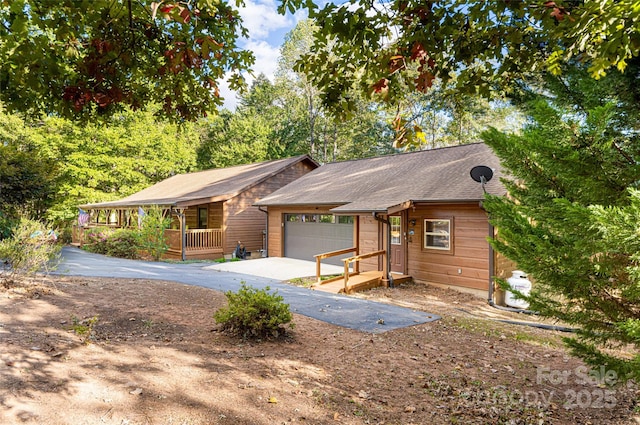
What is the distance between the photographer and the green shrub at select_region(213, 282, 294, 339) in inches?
220

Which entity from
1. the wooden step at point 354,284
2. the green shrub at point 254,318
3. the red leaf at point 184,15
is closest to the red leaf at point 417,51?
the red leaf at point 184,15

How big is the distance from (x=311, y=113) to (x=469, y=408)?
32381 mm

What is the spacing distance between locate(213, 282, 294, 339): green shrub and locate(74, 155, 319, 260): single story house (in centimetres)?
1310

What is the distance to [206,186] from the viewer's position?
22.5 metres

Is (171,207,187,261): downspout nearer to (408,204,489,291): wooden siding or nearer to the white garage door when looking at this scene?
the white garage door

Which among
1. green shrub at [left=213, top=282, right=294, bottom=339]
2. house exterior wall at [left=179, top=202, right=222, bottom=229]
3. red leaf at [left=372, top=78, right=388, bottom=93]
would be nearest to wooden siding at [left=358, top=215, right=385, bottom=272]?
green shrub at [left=213, top=282, right=294, bottom=339]

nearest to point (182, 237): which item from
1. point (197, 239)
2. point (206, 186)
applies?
point (197, 239)

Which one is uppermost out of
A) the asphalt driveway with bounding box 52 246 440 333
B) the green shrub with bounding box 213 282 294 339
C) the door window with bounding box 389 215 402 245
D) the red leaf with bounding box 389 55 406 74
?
the red leaf with bounding box 389 55 406 74

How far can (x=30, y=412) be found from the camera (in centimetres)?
304

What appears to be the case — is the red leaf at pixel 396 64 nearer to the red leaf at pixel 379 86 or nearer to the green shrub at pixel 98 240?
the red leaf at pixel 379 86

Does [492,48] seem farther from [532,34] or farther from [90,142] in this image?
[90,142]

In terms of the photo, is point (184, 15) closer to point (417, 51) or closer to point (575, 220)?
point (417, 51)

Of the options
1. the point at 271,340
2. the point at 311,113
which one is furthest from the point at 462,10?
the point at 311,113

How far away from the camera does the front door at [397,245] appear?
517 inches
